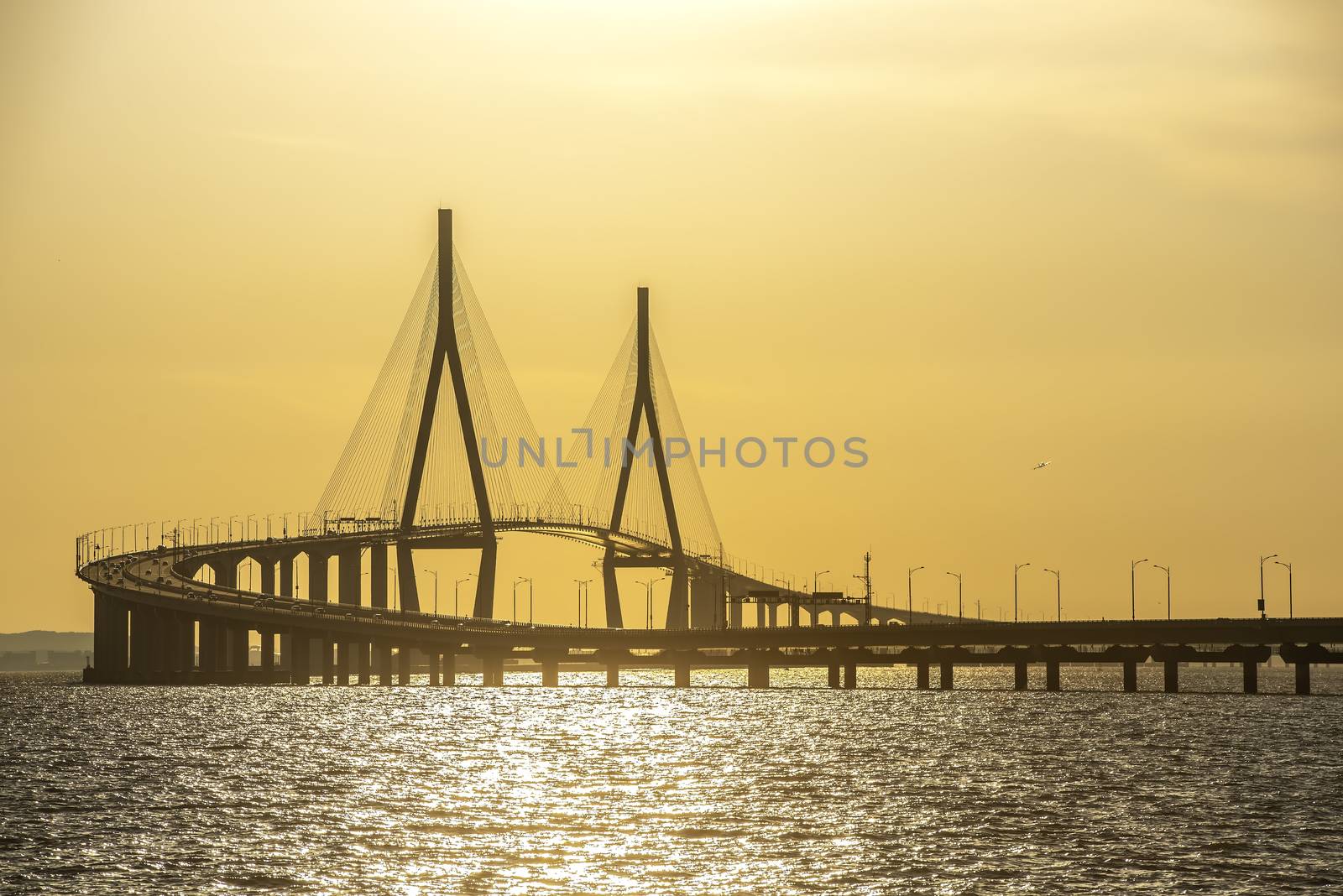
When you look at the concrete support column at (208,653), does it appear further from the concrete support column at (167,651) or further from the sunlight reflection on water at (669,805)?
the sunlight reflection on water at (669,805)

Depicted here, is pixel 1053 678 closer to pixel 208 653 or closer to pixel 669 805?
pixel 208 653

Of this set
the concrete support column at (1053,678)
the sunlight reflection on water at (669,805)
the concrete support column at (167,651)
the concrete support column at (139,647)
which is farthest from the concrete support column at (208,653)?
the concrete support column at (1053,678)

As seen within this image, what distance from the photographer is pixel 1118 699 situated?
17175 centimetres

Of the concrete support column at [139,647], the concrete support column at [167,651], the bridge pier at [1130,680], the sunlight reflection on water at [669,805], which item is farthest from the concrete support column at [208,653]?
the bridge pier at [1130,680]

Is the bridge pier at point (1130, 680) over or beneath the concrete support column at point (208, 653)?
beneath

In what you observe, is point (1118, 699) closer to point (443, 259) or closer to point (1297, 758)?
point (443, 259)

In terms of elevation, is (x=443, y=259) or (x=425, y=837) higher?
(x=443, y=259)

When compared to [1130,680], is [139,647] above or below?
above

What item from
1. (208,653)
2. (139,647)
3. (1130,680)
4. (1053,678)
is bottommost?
(1130,680)

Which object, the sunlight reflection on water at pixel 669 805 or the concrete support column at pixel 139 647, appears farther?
the concrete support column at pixel 139 647

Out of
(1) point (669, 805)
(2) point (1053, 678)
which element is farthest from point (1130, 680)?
(1) point (669, 805)

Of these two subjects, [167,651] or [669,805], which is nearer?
[669,805]

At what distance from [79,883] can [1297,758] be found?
Result: 195 ft

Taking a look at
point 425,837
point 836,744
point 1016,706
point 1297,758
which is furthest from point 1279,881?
point 1016,706
